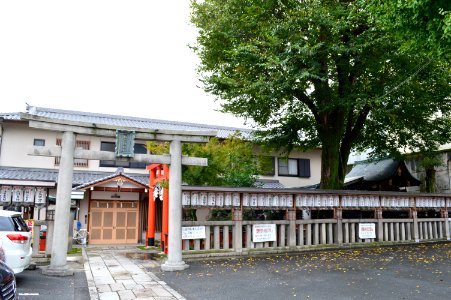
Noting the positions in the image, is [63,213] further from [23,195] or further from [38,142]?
[38,142]

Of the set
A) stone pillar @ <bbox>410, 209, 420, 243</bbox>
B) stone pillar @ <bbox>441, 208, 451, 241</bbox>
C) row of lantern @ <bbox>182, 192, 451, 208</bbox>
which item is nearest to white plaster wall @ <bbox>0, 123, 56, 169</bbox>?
row of lantern @ <bbox>182, 192, 451, 208</bbox>

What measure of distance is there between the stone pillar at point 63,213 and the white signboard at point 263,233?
242 inches

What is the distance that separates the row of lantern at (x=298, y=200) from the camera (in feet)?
42.2

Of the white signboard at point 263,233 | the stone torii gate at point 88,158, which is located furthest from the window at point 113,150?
the white signboard at point 263,233

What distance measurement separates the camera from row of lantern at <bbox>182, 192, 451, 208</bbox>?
12859mm

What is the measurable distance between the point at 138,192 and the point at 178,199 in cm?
1044

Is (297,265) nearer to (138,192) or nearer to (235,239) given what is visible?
(235,239)

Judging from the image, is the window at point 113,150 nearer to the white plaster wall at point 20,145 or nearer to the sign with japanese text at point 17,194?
the white plaster wall at point 20,145

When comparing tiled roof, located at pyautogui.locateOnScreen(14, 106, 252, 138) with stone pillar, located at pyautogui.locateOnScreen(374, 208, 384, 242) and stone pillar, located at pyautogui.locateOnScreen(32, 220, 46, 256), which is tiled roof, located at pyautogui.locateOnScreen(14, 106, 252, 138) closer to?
stone pillar, located at pyautogui.locateOnScreen(374, 208, 384, 242)

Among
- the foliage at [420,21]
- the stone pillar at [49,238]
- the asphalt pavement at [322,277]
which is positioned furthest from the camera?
the stone pillar at [49,238]

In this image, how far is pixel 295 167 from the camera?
26.2 meters

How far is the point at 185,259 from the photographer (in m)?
12.1

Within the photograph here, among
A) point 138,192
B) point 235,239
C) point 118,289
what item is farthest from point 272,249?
point 138,192

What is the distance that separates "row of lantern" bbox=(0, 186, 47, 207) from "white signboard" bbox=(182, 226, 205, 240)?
4.77m
